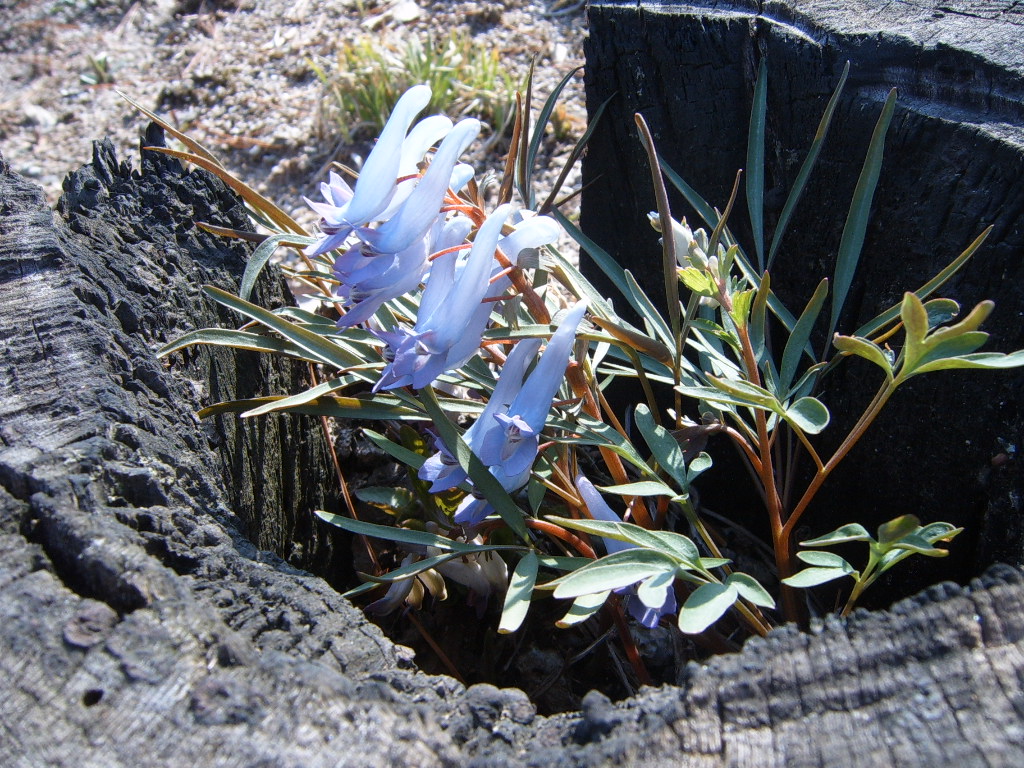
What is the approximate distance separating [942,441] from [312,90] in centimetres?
290

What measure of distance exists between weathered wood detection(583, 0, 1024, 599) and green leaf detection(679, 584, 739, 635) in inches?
15.2

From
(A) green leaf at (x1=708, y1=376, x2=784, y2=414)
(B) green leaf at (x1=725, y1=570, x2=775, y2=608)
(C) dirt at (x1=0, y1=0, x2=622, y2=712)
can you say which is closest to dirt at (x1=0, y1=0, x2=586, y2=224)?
(C) dirt at (x1=0, y1=0, x2=622, y2=712)

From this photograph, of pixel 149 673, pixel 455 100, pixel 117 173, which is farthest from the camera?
pixel 455 100

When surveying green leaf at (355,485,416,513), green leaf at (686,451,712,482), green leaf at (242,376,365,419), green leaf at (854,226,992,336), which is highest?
green leaf at (854,226,992,336)

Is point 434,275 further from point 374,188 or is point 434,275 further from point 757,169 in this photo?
point 757,169

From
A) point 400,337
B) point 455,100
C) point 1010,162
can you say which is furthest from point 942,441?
point 455,100

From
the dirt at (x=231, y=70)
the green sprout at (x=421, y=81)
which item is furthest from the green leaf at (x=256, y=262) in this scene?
the green sprout at (x=421, y=81)

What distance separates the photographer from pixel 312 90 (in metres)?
3.34

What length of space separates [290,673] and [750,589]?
1.35 ft

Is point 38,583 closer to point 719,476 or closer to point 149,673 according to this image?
point 149,673

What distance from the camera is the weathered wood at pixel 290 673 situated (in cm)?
55

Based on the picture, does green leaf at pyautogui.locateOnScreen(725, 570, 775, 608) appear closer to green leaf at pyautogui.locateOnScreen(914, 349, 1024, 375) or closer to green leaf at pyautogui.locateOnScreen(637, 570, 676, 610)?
green leaf at pyautogui.locateOnScreen(637, 570, 676, 610)

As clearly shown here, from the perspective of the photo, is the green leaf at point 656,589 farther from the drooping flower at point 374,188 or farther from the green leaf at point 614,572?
the drooping flower at point 374,188

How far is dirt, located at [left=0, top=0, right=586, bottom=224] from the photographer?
311 cm
